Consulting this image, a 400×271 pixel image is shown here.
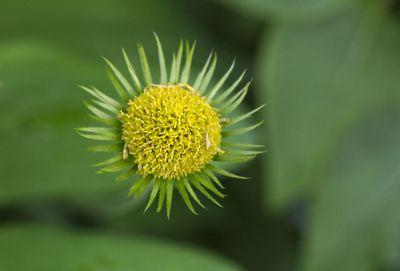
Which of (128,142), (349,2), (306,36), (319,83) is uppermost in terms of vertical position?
(349,2)

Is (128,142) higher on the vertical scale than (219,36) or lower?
lower

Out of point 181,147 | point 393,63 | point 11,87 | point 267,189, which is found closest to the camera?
point 181,147

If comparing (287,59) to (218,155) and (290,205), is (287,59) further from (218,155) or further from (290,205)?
(218,155)

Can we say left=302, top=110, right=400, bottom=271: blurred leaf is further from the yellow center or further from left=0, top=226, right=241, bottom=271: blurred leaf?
the yellow center

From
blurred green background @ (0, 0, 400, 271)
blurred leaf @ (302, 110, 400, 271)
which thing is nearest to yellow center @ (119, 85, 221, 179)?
blurred green background @ (0, 0, 400, 271)

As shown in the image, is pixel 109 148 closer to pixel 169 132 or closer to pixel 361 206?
pixel 169 132

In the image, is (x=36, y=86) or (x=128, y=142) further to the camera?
(x=36, y=86)

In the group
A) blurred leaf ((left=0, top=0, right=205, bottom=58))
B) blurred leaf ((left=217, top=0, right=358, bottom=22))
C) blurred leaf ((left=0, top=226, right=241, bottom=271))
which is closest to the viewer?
blurred leaf ((left=0, top=226, right=241, bottom=271))

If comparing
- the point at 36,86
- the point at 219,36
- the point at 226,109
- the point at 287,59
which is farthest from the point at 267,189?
the point at 226,109
